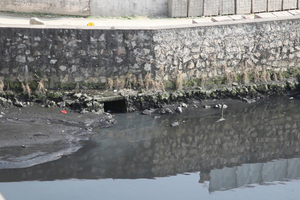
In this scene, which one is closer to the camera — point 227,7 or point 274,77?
point 274,77

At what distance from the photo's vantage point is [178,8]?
14.0 meters

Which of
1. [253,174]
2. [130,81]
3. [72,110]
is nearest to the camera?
[253,174]

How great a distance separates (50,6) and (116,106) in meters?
4.03

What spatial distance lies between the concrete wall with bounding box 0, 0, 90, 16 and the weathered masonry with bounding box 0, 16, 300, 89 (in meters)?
3.25

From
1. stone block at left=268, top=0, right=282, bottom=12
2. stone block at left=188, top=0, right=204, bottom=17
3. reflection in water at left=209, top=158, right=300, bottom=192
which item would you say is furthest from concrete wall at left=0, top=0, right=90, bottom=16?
reflection in water at left=209, top=158, right=300, bottom=192

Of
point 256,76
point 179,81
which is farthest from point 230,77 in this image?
point 179,81

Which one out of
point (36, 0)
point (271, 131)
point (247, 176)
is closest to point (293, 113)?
point (271, 131)

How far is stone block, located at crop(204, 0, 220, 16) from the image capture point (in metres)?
14.2

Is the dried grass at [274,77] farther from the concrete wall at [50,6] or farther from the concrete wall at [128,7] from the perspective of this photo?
the concrete wall at [50,6]

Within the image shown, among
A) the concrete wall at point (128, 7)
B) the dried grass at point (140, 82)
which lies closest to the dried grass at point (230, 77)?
the dried grass at point (140, 82)

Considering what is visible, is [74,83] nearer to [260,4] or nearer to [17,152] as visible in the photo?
[17,152]

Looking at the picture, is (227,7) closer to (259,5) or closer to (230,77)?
(259,5)

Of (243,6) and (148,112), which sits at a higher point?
(243,6)

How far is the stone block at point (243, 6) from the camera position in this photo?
1444 cm
